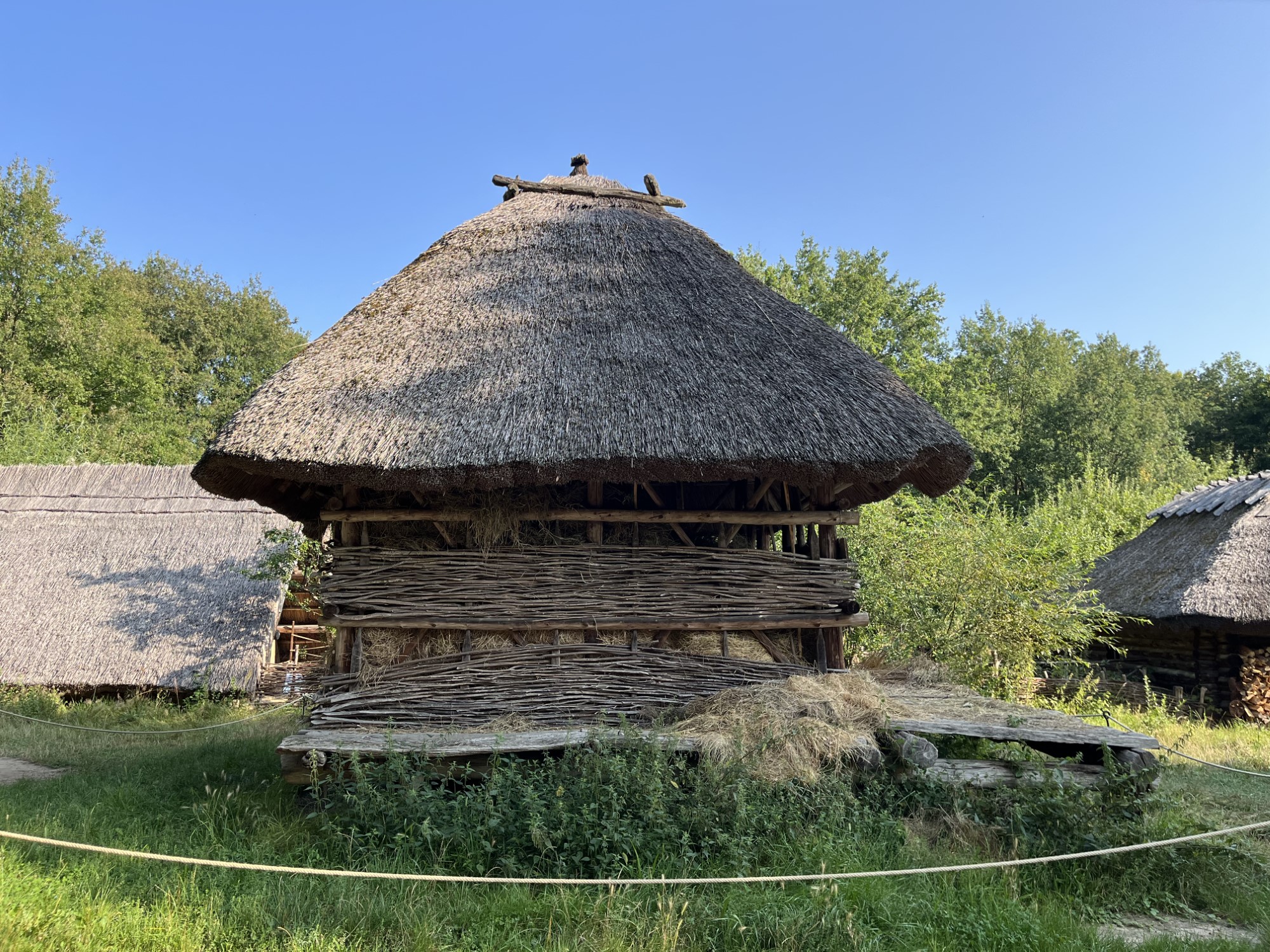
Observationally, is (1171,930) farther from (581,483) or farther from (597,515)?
(581,483)

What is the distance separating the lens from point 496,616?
19.0ft

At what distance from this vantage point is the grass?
336cm

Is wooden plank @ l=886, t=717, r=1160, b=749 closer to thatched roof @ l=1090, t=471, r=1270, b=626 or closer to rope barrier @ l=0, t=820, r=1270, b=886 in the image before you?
rope barrier @ l=0, t=820, r=1270, b=886

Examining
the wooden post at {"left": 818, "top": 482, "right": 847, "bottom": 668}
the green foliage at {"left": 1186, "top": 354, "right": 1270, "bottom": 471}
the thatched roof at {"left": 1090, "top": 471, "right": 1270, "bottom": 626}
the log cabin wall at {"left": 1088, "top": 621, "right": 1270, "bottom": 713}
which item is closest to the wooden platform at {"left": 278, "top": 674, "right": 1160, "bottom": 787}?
the wooden post at {"left": 818, "top": 482, "right": 847, "bottom": 668}

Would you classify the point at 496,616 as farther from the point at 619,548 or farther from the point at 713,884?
the point at 713,884

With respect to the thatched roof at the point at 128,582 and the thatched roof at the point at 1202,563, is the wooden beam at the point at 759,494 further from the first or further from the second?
the thatched roof at the point at 128,582

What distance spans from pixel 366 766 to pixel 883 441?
4083 mm

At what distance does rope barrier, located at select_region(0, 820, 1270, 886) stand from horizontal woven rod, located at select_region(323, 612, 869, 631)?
1.83 meters

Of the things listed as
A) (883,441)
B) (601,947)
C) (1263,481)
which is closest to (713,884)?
(601,947)

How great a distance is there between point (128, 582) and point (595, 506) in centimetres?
937

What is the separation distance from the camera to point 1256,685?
386 inches

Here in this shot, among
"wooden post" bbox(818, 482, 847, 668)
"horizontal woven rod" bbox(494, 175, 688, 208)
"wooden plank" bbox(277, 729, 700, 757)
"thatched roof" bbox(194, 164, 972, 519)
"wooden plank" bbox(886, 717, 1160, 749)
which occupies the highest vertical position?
"horizontal woven rod" bbox(494, 175, 688, 208)

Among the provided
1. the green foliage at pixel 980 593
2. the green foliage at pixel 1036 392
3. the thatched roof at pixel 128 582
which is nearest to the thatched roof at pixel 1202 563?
the green foliage at pixel 980 593

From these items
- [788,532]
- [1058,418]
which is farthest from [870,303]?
[788,532]
